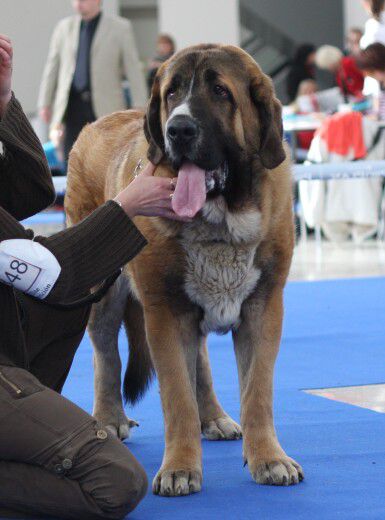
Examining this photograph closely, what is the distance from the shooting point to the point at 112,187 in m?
3.11

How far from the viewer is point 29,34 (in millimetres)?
16328

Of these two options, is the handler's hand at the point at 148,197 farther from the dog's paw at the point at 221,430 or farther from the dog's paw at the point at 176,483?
the dog's paw at the point at 221,430

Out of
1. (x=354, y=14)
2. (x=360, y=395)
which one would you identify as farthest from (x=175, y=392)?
(x=354, y=14)

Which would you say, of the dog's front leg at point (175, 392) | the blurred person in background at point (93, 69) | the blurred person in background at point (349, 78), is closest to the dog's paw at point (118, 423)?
the dog's front leg at point (175, 392)

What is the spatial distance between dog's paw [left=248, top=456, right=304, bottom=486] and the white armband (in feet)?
2.23

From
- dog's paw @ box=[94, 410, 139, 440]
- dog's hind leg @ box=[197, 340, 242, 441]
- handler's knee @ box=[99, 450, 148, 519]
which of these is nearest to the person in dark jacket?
handler's knee @ box=[99, 450, 148, 519]

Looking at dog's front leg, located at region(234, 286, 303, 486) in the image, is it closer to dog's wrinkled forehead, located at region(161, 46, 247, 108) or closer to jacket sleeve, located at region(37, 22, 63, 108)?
dog's wrinkled forehead, located at region(161, 46, 247, 108)

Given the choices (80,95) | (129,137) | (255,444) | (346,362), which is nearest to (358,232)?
(80,95)

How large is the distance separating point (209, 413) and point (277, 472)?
0.67 meters

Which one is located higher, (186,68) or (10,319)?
(186,68)

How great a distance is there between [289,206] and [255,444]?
2.09ft

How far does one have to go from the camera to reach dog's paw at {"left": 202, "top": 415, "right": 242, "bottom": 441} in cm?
312

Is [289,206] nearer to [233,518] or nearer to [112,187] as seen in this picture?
[112,187]

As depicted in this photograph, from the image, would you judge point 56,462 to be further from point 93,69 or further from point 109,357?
point 93,69
